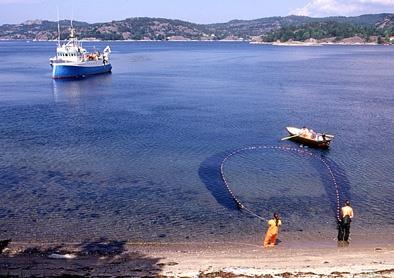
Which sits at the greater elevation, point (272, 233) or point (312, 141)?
point (312, 141)

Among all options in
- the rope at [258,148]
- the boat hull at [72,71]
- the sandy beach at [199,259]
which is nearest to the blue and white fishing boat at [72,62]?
the boat hull at [72,71]

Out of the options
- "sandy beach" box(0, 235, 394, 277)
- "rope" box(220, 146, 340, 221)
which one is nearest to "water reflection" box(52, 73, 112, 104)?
"rope" box(220, 146, 340, 221)

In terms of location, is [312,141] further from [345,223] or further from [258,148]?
[345,223]

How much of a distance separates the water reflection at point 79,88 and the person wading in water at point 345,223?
198ft

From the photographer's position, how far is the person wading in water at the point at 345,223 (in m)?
25.8

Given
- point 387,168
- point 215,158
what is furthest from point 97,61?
point 387,168

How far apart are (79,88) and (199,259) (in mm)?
80207

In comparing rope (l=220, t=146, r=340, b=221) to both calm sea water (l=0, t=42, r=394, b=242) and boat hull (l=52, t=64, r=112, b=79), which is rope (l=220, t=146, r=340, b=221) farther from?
boat hull (l=52, t=64, r=112, b=79)

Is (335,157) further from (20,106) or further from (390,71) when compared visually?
(390,71)

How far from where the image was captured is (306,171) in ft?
134

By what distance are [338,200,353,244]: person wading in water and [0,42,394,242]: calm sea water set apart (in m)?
2.43

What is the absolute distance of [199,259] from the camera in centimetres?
2300

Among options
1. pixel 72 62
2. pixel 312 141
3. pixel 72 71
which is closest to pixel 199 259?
pixel 312 141

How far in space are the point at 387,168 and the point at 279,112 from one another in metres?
28.7
